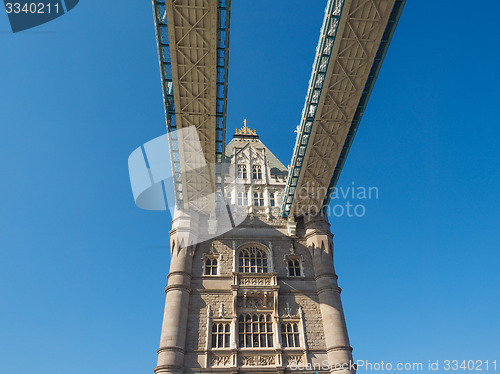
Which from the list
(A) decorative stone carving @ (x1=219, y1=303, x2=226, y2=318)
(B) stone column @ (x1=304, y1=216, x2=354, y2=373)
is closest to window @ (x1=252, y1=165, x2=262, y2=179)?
(B) stone column @ (x1=304, y1=216, x2=354, y2=373)

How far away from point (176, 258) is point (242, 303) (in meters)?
6.97

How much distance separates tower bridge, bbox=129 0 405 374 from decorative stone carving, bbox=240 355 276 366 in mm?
76

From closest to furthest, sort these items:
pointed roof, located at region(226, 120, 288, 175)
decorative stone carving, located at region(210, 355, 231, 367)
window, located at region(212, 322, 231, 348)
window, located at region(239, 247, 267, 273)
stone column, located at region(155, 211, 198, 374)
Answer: stone column, located at region(155, 211, 198, 374) < decorative stone carving, located at region(210, 355, 231, 367) < window, located at region(212, 322, 231, 348) < window, located at region(239, 247, 267, 273) < pointed roof, located at region(226, 120, 288, 175)

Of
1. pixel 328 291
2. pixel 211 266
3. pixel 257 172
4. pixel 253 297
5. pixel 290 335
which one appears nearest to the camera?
pixel 290 335

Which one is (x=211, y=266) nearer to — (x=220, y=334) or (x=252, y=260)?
(x=252, y=260)

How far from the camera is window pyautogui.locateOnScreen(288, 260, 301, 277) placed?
112 feet

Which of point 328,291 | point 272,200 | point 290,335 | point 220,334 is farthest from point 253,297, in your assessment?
point 272,200

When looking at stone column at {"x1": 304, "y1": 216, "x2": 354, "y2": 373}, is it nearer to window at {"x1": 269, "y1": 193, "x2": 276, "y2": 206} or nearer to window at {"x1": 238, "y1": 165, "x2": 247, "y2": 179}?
window at {"x1": 269, "y1": 193, "x2": 276, "y2": 206}

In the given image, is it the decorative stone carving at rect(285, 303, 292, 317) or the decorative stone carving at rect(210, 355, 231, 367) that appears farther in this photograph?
the decorative stone carving at rect(285, 303, 292, 317)

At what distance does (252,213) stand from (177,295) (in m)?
11.2

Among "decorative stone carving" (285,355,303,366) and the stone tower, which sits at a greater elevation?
the stone tower

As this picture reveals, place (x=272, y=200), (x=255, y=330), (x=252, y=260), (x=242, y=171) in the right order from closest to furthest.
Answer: (x=255, y=330), (x=252, y=260), (x=272, y=200), (x=242, y=171)

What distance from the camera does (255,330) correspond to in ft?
99.8

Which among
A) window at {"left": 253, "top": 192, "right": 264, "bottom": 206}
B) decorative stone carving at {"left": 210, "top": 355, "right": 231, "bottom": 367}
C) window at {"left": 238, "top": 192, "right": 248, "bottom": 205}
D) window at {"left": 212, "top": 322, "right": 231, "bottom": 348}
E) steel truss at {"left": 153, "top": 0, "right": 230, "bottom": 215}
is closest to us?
steel truss at {"left": 153, "top": 0, "right": 230, "bottom": 215}
